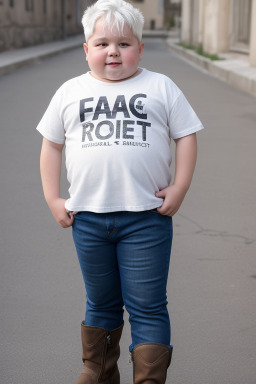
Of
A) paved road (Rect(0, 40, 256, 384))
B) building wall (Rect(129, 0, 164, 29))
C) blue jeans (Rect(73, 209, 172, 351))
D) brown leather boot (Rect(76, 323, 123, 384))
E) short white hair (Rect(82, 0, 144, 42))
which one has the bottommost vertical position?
building wall (Rect(129, 0, 164, 29))

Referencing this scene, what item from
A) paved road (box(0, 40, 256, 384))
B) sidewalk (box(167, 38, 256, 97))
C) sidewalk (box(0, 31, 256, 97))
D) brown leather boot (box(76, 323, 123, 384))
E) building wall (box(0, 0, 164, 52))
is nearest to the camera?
brown leather boot (box(76, 323, 123, 384))

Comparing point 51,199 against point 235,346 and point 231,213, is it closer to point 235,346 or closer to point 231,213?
point 235,346

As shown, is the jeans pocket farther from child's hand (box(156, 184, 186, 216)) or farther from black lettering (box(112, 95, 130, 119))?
black lettering (box(112, 95, 130, 119))

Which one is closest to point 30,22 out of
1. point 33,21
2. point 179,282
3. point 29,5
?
point 29,5

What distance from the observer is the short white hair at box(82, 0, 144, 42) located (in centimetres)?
219

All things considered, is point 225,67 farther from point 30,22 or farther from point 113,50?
point 30,22

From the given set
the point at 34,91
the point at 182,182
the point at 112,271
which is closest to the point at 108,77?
the point at 182,182

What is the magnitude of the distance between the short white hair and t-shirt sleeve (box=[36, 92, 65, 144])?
273 mm

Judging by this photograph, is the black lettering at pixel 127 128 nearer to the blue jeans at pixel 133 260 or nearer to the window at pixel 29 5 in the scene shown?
the blue jeans at pixel 133 260

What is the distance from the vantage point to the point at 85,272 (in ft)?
7.66

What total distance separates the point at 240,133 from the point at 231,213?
3.39 metres

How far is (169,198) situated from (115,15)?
608 millimetres

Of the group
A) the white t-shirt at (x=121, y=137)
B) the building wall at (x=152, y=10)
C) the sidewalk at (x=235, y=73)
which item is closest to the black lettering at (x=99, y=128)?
the white t-shirt at (x=121, y=137)

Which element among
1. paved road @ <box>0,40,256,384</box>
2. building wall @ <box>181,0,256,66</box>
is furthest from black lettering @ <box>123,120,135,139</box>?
building wall @ <box>181,0,256,66</box>
